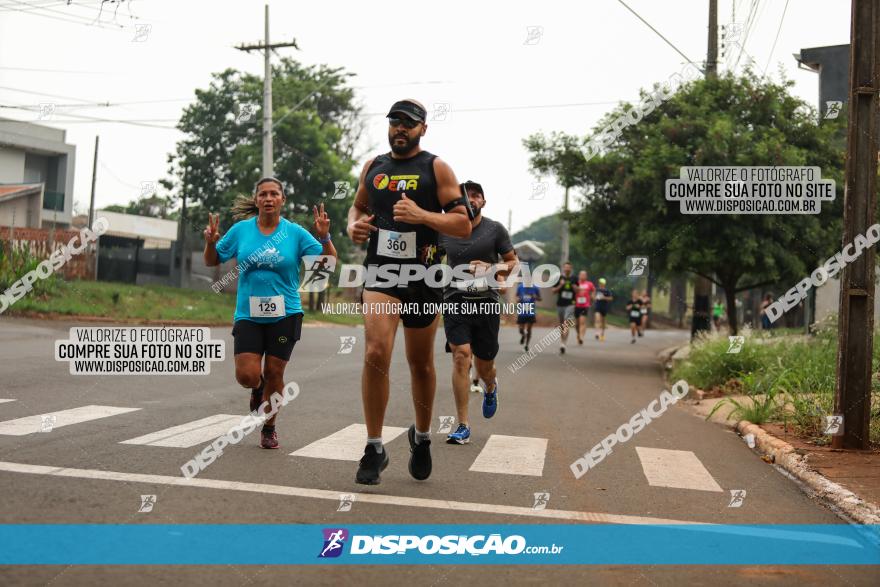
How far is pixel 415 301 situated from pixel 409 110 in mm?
1116

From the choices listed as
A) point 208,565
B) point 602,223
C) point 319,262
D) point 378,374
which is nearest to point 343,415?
point 319,262

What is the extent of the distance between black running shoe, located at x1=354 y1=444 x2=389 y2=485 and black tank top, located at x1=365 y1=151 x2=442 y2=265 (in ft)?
3.67

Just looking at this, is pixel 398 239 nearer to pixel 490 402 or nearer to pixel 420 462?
pixel 420 462

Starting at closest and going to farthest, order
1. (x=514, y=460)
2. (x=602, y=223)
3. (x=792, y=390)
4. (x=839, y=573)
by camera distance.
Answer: (x=839, y=573), (x=514, y=460), (x=792, y=390), (x=602, y=223)

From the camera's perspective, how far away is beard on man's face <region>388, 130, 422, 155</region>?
5.75 metres

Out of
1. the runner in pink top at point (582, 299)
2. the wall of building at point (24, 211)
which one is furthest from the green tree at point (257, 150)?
the runner in pink top at point (582, 299)

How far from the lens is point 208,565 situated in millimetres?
3963

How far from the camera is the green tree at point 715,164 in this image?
17062 mm

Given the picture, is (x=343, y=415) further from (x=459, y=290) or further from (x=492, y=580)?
(x=492, y=580)

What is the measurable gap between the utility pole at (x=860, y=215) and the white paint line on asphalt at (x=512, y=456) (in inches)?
99.0

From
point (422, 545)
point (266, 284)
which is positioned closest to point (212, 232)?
point (266, 284)

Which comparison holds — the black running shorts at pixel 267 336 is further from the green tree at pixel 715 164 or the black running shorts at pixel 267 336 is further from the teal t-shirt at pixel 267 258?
the green tree at pixel 715 164

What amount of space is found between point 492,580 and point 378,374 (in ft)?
6.37

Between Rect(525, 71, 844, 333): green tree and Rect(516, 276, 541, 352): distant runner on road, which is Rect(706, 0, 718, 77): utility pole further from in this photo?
Rect(516, 276, 541, 352): distant runner on road
